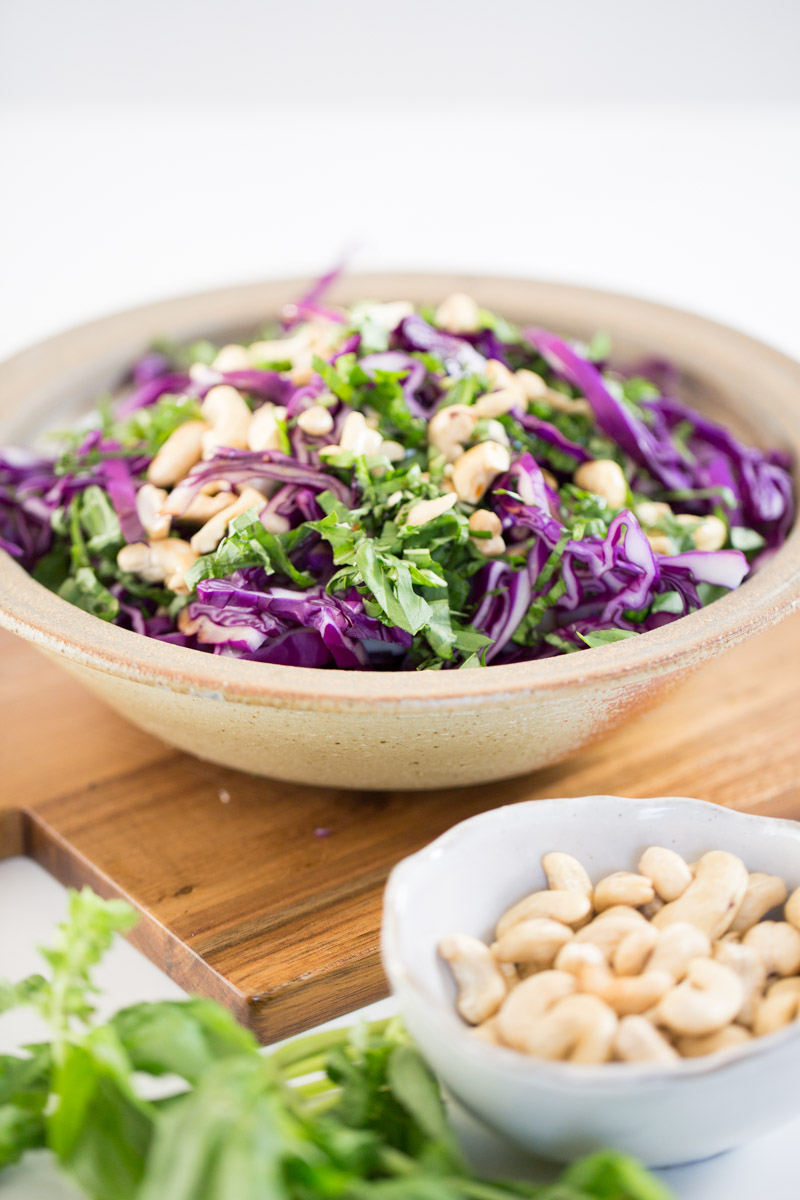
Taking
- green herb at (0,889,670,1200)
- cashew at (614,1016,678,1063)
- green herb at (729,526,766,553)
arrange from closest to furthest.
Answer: green herb at (0,889,670,1200) → cashew at (614,1016,678,1063) → green herb at (729,526,766,553)

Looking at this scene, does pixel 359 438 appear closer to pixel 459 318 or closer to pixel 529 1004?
pixel 459 318

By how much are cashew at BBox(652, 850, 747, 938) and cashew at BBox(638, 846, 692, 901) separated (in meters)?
0.01

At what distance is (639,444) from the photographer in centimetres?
218

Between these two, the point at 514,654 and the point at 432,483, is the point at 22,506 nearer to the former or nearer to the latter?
the point at 432,483

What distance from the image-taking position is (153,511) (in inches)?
77.9

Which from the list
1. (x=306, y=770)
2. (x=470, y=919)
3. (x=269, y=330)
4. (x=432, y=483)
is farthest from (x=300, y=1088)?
(x=269, y=330)

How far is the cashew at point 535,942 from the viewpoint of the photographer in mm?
1329

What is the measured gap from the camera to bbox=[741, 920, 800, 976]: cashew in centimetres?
133

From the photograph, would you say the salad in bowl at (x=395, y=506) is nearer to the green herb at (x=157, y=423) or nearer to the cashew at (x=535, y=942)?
the green herb at (x=157, y=423)

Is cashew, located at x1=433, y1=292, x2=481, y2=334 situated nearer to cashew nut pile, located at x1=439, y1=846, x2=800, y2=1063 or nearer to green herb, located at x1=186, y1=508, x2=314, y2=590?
green herb, located at x1=186, y1=508, x2=314, y2=590

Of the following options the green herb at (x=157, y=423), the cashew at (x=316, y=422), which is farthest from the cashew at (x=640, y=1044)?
the green herb at (x=157, y=423)

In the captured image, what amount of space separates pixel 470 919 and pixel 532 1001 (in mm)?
191

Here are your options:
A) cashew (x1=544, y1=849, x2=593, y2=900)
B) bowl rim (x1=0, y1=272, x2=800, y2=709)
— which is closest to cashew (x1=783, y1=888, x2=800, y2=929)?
cashew (x1=544, y1=849, x2=593, y2=900)

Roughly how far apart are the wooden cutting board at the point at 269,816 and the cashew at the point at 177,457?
1.63 ft
